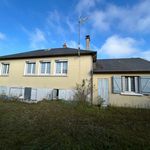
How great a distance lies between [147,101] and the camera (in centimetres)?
1112

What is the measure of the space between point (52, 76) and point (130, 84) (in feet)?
22.9

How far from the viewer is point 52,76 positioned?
1356cm

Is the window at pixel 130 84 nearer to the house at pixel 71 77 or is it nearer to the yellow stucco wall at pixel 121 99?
the house at pixel 71 77

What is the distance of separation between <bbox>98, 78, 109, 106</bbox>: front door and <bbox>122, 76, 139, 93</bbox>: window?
57.3 inches

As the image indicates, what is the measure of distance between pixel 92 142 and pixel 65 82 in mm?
8813

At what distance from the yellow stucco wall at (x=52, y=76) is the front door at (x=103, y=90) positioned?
51.1 inches

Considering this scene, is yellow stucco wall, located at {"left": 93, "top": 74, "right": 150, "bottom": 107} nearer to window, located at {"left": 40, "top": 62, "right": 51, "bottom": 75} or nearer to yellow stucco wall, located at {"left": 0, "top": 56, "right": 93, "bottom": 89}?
yellow stucco wall, located at {"left": 0, "top": 56, "right": 93, "bottom": 89}

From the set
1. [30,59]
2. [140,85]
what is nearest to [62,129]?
[140,85]

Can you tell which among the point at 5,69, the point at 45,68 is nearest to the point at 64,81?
the point at 45,68

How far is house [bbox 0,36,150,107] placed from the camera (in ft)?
38.2

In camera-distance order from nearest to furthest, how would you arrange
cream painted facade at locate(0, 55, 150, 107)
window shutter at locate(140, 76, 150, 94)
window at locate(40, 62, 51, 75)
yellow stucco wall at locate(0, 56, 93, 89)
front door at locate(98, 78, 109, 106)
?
window shutter at locate(140, 76, 150, 94), cream painted facade at locate(0, 55, 150, 107), front door at locate(98, 78, 109, 106), yellow stucco wall at locate(0, 56, 93, 89), window at locate(40, 62, 51, 75)

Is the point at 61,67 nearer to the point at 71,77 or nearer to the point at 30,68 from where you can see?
the point at 71,77

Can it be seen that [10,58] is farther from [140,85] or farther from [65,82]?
[140,85]

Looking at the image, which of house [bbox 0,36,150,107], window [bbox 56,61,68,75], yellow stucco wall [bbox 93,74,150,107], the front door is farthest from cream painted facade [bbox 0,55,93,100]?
the front door
